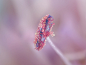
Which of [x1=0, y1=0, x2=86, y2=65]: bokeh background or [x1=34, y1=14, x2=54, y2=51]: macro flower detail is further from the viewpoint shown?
[x1=0, y1=0, x2=86, y2=65]: bokeh background

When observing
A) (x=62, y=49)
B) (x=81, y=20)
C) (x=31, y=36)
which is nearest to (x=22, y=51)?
(x=31, y=36)

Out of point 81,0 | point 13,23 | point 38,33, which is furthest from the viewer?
point 13,23

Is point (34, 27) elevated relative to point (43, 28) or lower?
elevated

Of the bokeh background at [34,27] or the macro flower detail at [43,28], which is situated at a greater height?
the bokeh background at [34,27]

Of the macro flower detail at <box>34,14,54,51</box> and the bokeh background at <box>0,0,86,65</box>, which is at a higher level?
the bokeh background at <box>0,0,86,65</box>

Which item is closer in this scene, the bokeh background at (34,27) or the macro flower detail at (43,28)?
the macro flower detail at (43,28)

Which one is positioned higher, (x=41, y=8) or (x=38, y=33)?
(x=41, y=8)

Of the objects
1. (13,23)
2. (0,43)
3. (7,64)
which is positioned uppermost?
(13,23)

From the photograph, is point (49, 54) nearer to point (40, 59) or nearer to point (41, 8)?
point (40, 59)
